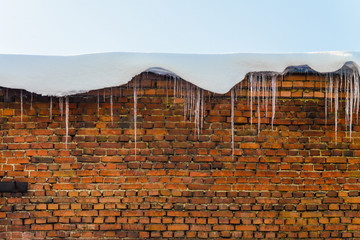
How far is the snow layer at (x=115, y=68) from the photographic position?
2.94 meters

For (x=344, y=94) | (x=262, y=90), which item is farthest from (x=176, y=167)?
(x=344, y=94)

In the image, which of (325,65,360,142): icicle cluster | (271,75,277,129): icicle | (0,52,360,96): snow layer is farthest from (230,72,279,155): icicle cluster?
(325,65,360,142): icicle cluster

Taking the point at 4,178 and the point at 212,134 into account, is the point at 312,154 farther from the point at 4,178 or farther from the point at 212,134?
the point at 4,178

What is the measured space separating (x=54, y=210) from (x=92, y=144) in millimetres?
784

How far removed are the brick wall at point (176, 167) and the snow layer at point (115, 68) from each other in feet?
1.06

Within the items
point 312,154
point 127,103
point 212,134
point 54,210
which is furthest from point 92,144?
point 312,154

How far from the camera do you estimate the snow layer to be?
2939mm

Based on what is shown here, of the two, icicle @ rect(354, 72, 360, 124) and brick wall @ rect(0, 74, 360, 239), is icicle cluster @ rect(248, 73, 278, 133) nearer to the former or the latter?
brick wall @ rect(0, 74, 360, 239)

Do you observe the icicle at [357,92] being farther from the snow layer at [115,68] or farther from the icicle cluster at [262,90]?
the icicle cluster at [262,90]

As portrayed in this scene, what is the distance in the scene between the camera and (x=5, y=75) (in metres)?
2.93

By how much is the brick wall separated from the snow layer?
0.32m

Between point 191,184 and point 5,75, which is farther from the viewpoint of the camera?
point 191,184

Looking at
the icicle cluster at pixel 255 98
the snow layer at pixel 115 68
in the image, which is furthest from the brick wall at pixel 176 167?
the snow layer at pixel 115 68

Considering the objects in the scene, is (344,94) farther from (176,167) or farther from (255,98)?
(176,167)
